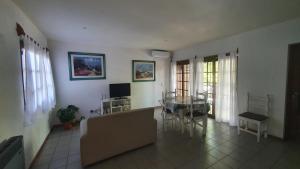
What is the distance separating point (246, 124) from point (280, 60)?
161 cm

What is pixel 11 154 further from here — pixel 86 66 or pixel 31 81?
pixel 86 66

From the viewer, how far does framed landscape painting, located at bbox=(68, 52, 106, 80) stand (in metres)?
4.11

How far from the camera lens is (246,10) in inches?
86.9

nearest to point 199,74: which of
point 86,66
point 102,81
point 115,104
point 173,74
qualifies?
point 173,74

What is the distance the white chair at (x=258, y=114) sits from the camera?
9.44ft

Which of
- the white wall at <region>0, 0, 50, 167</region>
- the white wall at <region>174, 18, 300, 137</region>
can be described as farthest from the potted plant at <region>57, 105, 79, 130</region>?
the white wall at <region>174, 18, 300, 137</region>

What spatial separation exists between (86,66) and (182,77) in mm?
3569

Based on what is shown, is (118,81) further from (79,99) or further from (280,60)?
(280,60)

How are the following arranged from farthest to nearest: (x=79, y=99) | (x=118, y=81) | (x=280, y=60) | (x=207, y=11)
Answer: (x=118, y=81) → (x=79, y=99) → (x=280, y=60) → (x=207, y=11)

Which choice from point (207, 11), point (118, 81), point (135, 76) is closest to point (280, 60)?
point (207, 11)

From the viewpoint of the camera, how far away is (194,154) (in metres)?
2.45

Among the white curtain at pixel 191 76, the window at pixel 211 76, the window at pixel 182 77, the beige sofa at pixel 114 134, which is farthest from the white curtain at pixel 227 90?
the beige sofa at pixel 114 134

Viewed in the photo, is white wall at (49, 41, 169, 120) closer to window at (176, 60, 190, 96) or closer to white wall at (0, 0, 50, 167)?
window at (176, 60, 190, 96)

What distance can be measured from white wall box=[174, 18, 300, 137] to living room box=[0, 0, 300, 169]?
0.02 meters
